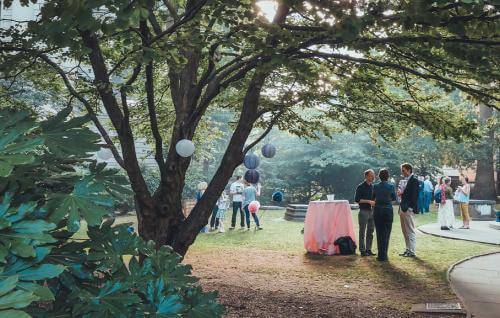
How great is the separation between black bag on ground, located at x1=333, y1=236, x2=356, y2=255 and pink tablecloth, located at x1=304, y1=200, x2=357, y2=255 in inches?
4.8

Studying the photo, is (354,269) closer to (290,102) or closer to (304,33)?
(290,102)

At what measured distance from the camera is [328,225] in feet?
32.2

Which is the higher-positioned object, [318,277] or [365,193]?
[365,193]

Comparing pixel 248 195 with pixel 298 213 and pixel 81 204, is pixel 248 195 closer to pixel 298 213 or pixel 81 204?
pixel 298 213

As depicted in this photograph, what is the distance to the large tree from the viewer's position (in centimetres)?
341

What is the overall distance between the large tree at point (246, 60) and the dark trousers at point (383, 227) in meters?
1.64

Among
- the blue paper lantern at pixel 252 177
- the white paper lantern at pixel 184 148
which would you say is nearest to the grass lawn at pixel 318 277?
the white paper lantern at pixel 184 148

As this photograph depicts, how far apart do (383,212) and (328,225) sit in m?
1.36

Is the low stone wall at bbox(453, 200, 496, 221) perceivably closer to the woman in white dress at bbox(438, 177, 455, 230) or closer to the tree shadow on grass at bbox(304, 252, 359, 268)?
the woman in white dress at bbox(438, 177, 455, 230)

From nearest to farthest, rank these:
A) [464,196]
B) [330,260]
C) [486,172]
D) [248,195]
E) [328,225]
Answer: [330,260], [328,225], [464,196], [248,195], [486,172]

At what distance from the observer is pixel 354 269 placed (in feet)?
26.7

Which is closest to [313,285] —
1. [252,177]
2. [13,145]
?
[13,145]

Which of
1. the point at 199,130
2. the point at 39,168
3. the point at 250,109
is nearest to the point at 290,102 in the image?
the point at 250,109

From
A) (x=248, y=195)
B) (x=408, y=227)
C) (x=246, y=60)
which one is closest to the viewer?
(x=246, y=60)
